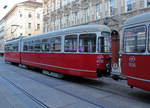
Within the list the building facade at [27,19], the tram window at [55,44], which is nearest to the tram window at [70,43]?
the tram window at [55,44]

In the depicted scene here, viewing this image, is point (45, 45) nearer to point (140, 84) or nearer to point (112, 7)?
point (140, 84)

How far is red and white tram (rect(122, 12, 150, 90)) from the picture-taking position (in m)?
5.66

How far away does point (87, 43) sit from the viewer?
338 inches

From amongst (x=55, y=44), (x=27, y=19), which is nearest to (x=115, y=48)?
(x=55, y=44)

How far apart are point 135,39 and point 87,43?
288 cm

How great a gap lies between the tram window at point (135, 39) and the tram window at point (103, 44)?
186 centimetres

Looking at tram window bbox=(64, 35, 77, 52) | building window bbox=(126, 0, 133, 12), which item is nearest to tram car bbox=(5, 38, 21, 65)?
tram window bbox=(64, 35, 77, 52)

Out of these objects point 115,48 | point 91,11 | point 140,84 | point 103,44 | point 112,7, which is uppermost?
point 91,11

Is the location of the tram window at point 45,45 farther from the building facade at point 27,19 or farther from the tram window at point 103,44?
the building facade at point 27,19

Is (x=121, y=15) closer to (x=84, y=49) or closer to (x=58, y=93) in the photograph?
(x=84, y=49)

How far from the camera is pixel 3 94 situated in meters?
7.02

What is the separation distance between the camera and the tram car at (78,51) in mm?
8328

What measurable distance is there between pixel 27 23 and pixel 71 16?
3155 cm

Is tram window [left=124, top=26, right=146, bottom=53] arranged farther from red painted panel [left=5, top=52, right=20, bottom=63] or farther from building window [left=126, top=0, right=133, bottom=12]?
red painted panel [left=5, top=52, right=20, bottom=63]
